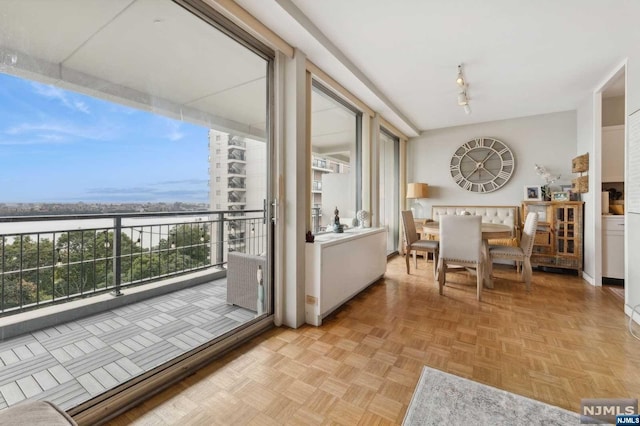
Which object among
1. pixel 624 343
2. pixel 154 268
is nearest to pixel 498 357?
pixel 624 343

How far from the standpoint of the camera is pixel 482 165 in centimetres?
490

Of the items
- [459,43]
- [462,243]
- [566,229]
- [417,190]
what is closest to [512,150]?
[566,229]

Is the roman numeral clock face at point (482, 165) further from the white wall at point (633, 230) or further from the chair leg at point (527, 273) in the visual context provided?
the white wall at point (633, 230)

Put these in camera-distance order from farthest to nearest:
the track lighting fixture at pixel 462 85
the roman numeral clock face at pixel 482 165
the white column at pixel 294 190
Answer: the roman numeral clock face at pixel 482 165 → the track lighting fixture at pixel 462 85 → the white column at pixel 294 190

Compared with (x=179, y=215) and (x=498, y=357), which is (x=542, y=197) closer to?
(x=498, y=357)

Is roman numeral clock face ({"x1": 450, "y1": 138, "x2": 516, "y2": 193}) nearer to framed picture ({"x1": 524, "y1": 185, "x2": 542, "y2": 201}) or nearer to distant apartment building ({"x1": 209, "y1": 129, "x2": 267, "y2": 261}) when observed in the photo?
framed picture ({"x1": 524, "y1": 185, "x2": 542, "y2": 201})

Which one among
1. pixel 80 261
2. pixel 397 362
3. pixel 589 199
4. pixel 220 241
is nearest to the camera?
pixel 80 261

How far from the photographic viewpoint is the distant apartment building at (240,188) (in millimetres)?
2209

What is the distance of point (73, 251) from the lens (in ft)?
4.99

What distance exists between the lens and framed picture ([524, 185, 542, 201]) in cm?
442

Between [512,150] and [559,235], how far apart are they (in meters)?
1.58

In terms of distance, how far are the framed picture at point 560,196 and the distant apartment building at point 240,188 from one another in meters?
4.43

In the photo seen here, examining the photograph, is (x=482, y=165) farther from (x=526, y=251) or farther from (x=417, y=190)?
(x=526, y=251)

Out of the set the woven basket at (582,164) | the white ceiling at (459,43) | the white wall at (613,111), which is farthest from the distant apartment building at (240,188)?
the white wall at (613,111)
